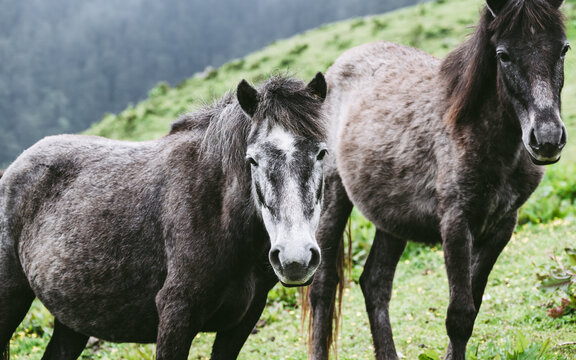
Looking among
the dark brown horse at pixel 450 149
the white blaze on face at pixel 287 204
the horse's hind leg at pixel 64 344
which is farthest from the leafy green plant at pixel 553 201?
the horse's hind leg at pixel 64 344

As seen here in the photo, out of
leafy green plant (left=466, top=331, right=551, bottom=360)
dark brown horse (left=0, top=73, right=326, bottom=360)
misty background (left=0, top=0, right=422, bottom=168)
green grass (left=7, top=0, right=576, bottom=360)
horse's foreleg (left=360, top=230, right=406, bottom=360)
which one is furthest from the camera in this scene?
Answer: misty background (left=0, top=0, right=422, bottom=168)

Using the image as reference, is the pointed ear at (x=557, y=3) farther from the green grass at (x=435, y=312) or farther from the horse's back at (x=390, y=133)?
the horse's back at (x=390, y=133)

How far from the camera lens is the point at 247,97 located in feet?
9.75

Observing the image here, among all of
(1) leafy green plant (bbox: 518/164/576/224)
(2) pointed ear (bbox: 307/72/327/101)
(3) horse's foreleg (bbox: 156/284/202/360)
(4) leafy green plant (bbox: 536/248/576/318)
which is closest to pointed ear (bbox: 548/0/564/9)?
(2) pointed ear (bbox: 307/72/327/101)

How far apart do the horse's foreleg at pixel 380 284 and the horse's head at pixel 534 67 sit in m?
2.12

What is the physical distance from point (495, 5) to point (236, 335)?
2.75 meters

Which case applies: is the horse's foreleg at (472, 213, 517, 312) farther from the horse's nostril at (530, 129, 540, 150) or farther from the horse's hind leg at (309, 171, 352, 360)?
the horse's hind leg at (309, 171, 352, 360)

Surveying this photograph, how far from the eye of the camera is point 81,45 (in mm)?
81625

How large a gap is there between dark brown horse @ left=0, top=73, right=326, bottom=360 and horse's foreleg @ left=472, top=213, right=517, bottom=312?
1806mm

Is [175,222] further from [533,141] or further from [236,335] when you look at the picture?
[533,141]

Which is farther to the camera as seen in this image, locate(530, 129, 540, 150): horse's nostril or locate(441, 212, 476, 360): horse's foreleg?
locate(441, 212, 476, 360): horse's foreleg

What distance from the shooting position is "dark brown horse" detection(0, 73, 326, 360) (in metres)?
2.79

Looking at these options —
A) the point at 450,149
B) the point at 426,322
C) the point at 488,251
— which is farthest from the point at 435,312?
the point at 450,149

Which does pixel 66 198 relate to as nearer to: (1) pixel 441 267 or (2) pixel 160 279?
(2) pixel 160 279
